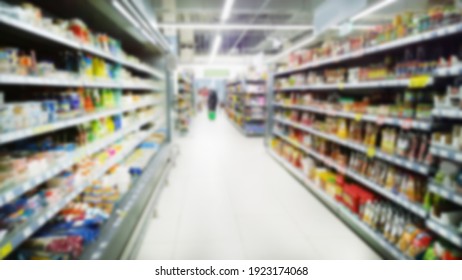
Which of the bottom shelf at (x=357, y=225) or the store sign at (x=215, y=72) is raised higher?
the store sign at (x=215, y=72)

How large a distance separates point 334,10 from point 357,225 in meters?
7.50

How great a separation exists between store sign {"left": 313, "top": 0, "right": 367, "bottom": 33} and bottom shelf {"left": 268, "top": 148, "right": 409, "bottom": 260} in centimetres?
504

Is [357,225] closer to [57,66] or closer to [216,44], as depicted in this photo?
[57,66]

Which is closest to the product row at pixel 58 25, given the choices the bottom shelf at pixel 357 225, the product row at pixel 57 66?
the product row at pixel 57 66

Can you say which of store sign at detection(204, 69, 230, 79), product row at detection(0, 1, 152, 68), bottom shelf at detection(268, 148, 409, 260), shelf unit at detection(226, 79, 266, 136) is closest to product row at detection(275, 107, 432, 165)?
bottom shelf at detection(268, 148, 409, 260)

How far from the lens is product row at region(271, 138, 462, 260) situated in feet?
6.91

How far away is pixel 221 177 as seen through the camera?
5.02 meters

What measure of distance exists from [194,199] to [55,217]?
76.5 inches

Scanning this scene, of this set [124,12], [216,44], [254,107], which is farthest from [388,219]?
[216,44]

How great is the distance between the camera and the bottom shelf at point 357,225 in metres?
2.46

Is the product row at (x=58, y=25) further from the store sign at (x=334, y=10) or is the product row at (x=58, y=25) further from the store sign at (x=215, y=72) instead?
the store sign at (x=215, y=72)

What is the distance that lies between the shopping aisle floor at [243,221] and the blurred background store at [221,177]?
0.02 m
